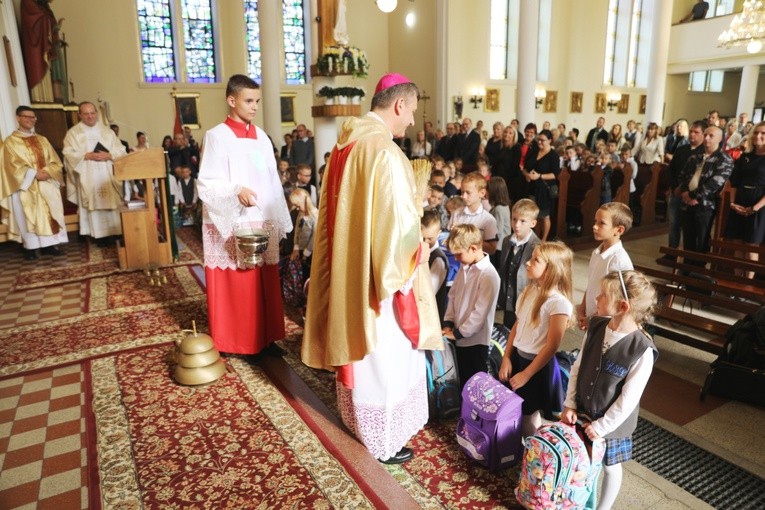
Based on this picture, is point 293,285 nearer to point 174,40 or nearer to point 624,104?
point 174,40

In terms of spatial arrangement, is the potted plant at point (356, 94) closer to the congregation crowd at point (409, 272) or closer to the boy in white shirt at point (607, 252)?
the congregation crowd at point (409, 272)

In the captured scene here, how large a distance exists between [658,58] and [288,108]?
11.5 metres

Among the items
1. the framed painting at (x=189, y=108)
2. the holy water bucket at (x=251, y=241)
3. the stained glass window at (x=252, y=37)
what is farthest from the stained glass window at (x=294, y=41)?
the holy water bucket at (x=251, y=241)

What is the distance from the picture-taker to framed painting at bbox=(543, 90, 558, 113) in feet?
61.2

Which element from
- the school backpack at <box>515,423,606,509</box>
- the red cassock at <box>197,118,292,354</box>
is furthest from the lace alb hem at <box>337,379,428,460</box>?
the red cassock at <box>197,118,292,354</box>

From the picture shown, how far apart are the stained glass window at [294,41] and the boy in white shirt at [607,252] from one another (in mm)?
15541

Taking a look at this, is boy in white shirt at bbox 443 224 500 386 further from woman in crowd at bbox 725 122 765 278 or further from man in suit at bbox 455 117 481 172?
man in suit at bbox 455 117 481 172

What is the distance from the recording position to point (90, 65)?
13.9 meters

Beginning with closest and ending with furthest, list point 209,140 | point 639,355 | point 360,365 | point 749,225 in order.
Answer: point 639,355 < point 360,365 < point 209,140 < point 749,225

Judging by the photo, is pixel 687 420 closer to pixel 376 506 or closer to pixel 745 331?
pixel 745 331

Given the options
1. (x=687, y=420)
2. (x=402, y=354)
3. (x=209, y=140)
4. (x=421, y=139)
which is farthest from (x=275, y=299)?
(x=421, y=139)

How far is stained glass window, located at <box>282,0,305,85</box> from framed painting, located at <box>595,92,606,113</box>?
11.1 metres

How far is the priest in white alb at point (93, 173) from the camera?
25.4 ft

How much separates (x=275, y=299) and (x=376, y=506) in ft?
6.62
